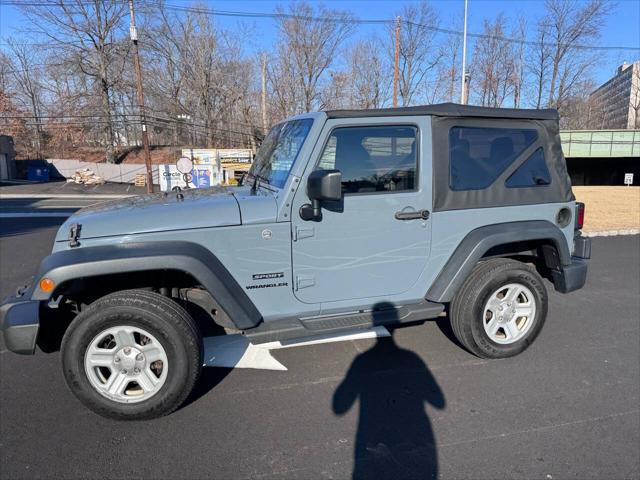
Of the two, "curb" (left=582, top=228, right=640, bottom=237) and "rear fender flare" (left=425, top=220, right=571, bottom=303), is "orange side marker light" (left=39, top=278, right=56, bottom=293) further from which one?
"curb" (left=582, top=228, right=640, bottom=237)

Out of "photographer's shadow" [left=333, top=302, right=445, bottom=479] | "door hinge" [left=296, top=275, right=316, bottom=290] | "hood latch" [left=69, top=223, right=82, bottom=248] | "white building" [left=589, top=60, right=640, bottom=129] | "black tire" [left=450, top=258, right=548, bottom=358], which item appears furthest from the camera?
"white building" [left=589, top=60, right=640, bottom=129]

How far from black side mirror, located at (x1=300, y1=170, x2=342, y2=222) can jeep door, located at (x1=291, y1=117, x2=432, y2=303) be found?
92mm

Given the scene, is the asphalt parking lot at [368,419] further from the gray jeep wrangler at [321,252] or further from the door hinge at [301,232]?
the door hinge at [301,232]

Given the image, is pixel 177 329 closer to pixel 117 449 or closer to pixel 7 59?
pixel 117 449

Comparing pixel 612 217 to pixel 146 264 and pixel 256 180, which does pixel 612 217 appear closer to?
pixel 256 180

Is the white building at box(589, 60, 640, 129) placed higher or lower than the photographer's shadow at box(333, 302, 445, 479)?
higher

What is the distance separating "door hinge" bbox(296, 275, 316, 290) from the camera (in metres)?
3.05

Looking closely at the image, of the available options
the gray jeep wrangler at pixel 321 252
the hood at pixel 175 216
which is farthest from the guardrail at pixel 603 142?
the hood at pixel 175 216

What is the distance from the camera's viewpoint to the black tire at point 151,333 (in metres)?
2.65

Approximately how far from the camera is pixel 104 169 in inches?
1474

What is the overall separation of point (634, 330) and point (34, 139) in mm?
52442

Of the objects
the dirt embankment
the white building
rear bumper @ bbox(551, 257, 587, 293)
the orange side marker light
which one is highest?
the white building

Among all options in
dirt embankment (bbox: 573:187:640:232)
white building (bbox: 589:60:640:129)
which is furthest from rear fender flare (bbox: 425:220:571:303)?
white building (bbox: 589:60:640:129)

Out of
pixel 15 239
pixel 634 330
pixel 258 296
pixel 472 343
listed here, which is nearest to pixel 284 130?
pixel 258 296
